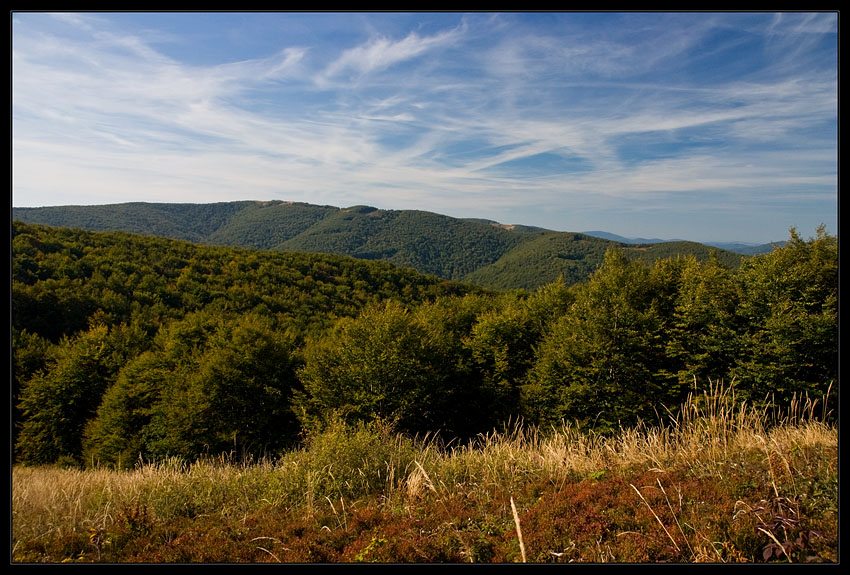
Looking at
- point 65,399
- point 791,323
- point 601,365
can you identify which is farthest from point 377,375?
point 65,399

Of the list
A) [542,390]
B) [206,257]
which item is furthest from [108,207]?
[542,390]

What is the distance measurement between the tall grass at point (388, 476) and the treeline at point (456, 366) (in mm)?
8080

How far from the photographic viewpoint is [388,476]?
4957mm

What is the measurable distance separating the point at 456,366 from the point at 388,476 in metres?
17.9

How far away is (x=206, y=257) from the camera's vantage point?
183 ft

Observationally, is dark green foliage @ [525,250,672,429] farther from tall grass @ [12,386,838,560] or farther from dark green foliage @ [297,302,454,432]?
tall grass @ [12,386,838,560]

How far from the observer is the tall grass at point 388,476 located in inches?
153

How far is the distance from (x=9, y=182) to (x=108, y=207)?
256 m

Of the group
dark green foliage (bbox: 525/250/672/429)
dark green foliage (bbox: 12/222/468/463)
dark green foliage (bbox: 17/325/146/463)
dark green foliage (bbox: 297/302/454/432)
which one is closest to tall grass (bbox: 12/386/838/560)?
dark green foliage (bbox: 12/222/468/463)

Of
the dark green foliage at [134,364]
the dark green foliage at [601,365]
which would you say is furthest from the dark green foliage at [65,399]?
the dark green foliage at [601,365]

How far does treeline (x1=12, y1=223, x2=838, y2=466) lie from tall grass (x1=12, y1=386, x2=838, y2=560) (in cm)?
808

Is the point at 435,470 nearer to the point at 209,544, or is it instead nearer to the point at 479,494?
the point at 479,494

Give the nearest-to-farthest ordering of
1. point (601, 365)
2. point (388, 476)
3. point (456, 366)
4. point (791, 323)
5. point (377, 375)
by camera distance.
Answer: point (388, 476), point (791, 323), point (601, 365), point (377, 375), point (456, 366)

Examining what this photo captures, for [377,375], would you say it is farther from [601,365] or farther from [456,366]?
[601,365]
